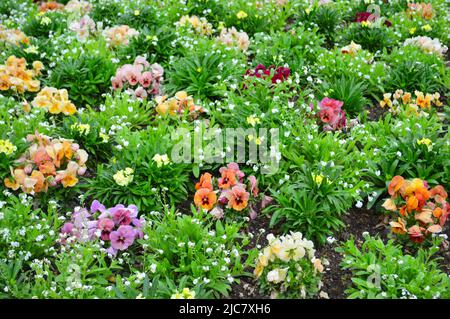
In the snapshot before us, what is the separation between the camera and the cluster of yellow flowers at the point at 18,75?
263 inches

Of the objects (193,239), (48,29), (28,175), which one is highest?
(48,29)

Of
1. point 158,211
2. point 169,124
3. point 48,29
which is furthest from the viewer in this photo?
point 48,29

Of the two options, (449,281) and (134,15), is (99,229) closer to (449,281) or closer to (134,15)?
(449,281)

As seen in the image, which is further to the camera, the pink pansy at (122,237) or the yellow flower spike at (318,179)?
the yellow flower spike at (318,179)

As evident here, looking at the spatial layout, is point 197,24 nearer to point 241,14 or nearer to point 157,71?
point 241,14

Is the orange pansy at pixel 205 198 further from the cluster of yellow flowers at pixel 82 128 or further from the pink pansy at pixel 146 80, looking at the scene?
the pink pansy at pixel 146 80

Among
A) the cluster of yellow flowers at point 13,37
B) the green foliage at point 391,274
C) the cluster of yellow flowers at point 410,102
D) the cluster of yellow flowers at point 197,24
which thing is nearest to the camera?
the green foliage at point 391,274

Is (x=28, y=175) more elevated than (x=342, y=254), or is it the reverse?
(x=28, y=175)

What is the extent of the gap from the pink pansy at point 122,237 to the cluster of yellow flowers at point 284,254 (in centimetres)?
105

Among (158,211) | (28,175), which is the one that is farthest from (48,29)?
(158,211)

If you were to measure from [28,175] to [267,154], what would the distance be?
218cm

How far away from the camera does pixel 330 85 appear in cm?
665

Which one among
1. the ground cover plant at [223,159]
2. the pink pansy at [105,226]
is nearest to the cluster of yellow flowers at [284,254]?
the ground cover plant at [223,159]

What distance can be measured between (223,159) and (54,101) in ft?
6.37
